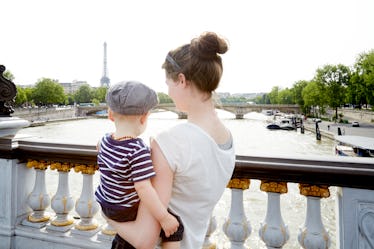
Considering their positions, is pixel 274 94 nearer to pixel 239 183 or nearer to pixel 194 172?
pixel 239 183

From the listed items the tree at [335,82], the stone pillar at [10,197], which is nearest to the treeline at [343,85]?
the tree at [335,82]

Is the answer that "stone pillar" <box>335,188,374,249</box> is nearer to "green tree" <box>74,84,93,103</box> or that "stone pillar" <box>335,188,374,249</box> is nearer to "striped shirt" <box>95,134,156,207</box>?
"striped shirt" <box>95,134,156,207</box>

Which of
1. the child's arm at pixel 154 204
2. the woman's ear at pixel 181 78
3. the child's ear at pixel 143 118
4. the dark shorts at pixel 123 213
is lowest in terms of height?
the dark shorts at pixel 123 213

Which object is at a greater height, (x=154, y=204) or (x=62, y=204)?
(x=154, y=204)

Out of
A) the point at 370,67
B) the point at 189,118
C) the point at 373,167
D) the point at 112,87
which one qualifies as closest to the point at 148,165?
the point at 189,118

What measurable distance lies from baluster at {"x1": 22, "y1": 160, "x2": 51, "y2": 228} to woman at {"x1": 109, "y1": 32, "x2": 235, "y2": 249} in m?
1.41

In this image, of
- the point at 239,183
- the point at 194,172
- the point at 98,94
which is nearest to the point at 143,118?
the point at 194,172

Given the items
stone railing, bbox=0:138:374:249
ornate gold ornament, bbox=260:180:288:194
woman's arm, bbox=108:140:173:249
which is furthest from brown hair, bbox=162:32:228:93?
ornate gold ornament, bbox=260:180:288:194

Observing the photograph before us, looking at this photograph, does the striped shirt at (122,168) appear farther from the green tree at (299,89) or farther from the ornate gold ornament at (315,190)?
the green tree at (299,89)

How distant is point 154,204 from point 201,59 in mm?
521

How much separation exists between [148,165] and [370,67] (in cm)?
3072

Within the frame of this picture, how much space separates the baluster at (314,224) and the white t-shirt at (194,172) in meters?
0.75

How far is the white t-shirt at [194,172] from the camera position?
3.52 feet

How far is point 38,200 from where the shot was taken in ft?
7.79
